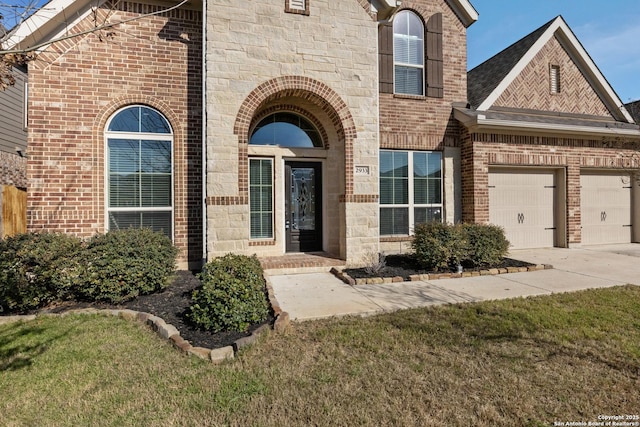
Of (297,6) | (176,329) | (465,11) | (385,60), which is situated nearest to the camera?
(176,329)

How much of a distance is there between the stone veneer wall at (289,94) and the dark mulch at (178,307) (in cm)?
89

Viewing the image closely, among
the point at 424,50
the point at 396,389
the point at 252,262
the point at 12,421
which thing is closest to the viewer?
the point at 12,421

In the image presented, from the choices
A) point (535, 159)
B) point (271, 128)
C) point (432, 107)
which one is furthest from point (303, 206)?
point (535, 159)

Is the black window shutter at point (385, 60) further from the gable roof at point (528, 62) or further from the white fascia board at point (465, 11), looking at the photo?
the gable roof at point (528, 62)

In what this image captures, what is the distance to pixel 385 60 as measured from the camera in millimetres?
8953

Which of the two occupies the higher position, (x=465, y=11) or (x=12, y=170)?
(x=465, y=11)

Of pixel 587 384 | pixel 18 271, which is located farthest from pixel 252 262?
pixel 587 384

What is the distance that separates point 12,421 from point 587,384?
15.3 feet

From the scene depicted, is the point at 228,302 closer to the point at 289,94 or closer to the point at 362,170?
the point at 362,170

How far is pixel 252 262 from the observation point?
4.84 m

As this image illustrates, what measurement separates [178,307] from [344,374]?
2992 mm

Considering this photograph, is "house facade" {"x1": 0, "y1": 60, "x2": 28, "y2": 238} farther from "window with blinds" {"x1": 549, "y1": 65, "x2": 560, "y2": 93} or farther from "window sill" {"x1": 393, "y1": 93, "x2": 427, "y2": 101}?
"window with blinds" {"x1": 549, "y1": 65, "x2": 560, "y2": 93}

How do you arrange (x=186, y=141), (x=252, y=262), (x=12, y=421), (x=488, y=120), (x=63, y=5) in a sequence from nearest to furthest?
1. (x=12, y=421)
2. (x=252, y=262)
3. (x=63, y=5)
4. (x=186, y=141)
5. (x=488, y=120)

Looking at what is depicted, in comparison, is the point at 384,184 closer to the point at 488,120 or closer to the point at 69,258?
the point at 488,120
